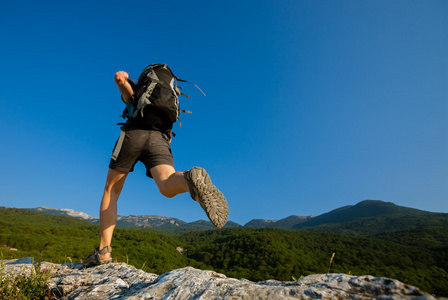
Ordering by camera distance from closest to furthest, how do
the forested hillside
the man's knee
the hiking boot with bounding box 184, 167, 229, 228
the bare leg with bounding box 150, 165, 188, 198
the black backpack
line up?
the hiking boot with bounding box 184, 167, 229, 228 → the bare leg with bounding box 150, 165, 188, 198 → the man's knee → the black backpack → the forested hillside

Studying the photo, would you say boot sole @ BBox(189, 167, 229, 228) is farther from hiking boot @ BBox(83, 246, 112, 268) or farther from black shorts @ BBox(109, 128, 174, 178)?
hiking boot @ BBox(83, 246, 112, 268)

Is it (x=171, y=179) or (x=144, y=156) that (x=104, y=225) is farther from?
(x=171, y=179)

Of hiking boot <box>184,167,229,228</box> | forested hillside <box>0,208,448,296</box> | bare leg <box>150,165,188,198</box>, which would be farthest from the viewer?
Answer: forested hillside <box>0,208,448,296</box>

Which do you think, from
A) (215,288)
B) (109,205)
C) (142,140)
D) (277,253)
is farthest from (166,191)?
(277,253)

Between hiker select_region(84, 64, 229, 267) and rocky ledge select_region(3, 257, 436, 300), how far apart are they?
820mm

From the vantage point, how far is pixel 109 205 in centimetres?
309

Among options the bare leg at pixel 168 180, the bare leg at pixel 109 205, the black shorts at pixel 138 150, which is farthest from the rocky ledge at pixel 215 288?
the black shorts at pixel 138 150

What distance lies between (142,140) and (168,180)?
2.33ft

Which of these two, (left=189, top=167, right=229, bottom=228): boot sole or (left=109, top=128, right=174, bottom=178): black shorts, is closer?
(left=189, top=167, right=229, bottom=228): boot sole

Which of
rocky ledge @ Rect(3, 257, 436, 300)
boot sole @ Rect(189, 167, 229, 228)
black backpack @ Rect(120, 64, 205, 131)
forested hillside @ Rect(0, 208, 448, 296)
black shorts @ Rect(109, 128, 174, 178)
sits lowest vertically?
forested hillside @ Rect(0, 208, 448, 296)

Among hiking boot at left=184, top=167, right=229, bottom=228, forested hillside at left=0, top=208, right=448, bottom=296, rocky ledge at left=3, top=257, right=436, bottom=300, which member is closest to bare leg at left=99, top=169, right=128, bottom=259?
rocky ledge at left=3, top=257, right=436, bottom=300

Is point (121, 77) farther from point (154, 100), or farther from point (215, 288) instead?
point (215, 288)

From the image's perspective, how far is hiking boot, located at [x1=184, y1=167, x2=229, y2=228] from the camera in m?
2.23

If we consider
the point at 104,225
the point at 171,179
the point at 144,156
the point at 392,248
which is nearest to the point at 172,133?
the point at 144,156
